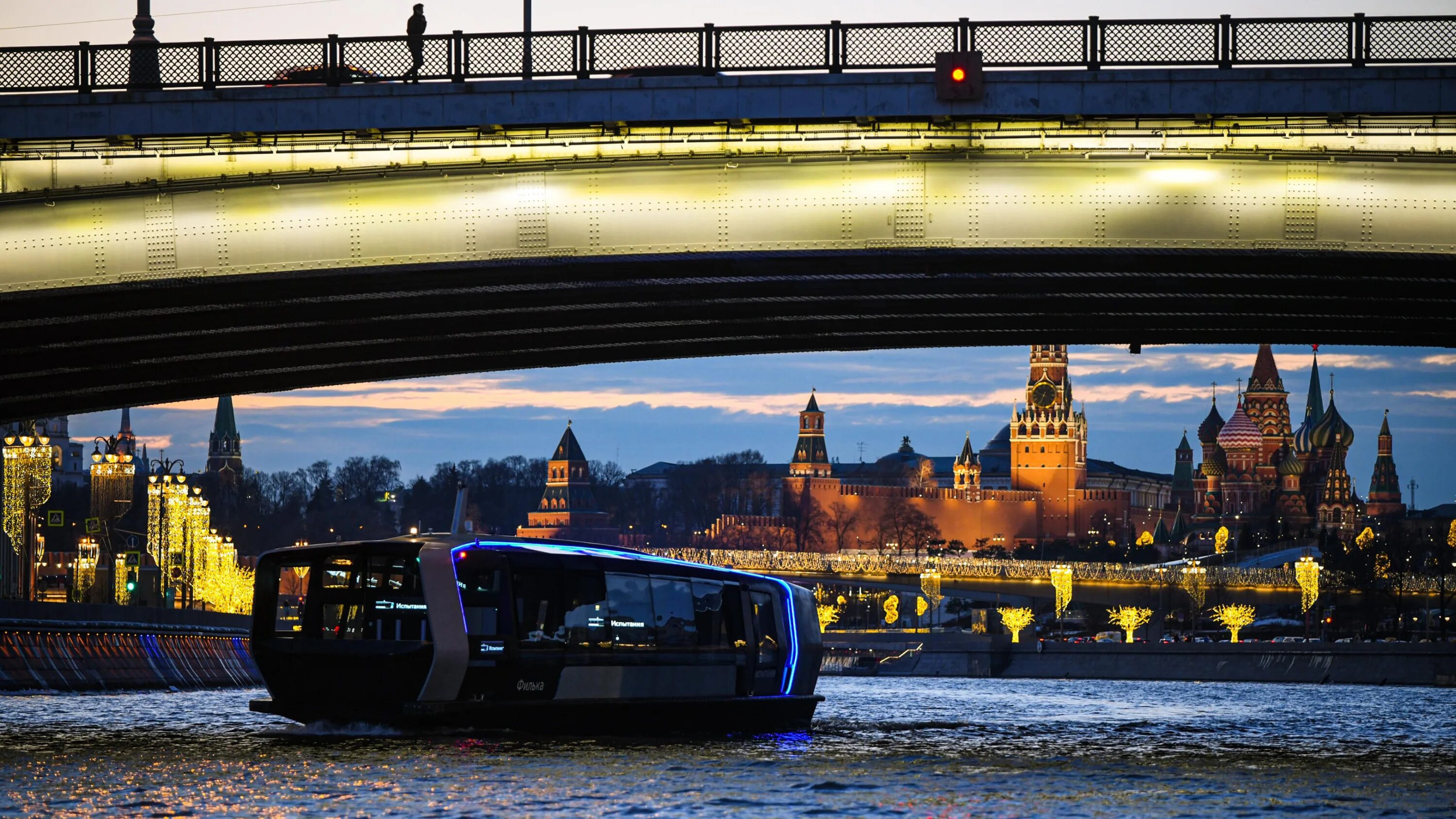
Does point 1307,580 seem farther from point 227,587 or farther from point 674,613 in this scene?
point 674,613

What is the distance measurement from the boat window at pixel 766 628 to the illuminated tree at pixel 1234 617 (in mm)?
108364

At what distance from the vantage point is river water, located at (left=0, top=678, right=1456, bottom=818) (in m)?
22.0

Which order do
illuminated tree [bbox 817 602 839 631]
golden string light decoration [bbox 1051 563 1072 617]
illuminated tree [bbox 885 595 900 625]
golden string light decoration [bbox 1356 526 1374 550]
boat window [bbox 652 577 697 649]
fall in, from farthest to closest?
illuminated tree [bbox 885 595 900 625] < illuminated tree [bbox 817 602 839 631] < golden string light decoration [bbox 1356 526 1374 550] < golden string light decoration [bbox 1051 563 1072 617] < boat window [bbox 652 577 697 649]

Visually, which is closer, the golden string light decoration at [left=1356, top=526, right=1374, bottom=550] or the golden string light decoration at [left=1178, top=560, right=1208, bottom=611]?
the golden string light decoration at [left=1178, top=560, right=1208, bottom=611]

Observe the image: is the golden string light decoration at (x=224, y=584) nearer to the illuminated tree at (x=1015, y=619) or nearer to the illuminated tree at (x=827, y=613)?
the illuminated tree at (x=827, y=613)

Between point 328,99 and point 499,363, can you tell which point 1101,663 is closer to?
point 499,363

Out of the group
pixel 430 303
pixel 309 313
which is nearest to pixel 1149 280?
pixel 430 303

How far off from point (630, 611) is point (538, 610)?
2121 mm

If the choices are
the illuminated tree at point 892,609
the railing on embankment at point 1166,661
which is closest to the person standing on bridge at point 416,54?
the railing on embankment at point 1166,661

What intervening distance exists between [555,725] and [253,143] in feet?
33.3

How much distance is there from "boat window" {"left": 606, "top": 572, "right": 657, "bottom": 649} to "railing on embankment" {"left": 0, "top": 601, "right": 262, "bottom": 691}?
19244 millimetres

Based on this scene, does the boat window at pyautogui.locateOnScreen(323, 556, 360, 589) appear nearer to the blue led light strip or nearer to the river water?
the blue led light strip

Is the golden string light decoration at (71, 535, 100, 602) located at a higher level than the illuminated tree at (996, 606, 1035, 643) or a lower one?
higher

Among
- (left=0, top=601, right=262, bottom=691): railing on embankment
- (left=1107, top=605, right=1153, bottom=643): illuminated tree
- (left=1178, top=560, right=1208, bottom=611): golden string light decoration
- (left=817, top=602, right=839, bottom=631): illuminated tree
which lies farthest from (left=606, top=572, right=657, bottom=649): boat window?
(left=817, top=602, right=839, bottom=631): illuminated tree
